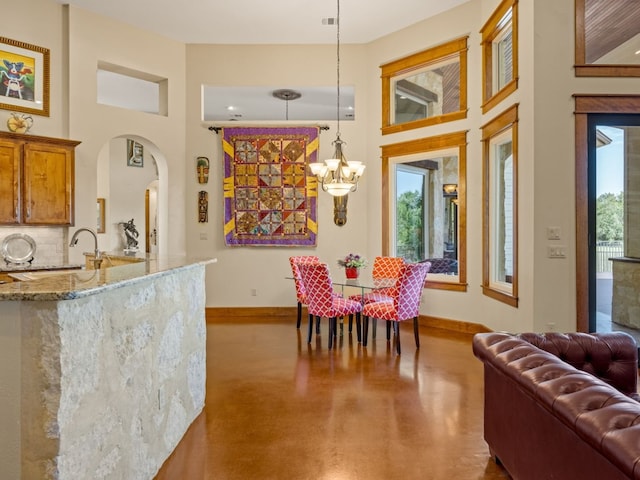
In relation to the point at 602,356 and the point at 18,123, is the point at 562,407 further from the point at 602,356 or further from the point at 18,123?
the point at 18,123

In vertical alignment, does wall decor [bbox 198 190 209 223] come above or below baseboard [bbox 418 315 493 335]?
above

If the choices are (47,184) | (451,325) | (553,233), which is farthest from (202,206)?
(553,233)

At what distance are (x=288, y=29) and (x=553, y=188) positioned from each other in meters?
4.24

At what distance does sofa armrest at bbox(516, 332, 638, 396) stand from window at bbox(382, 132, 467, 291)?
329 cm

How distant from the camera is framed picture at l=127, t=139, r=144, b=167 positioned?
1012 cm

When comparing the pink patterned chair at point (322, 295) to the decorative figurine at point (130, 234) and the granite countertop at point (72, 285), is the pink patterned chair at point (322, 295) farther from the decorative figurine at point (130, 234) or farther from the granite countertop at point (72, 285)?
the decorative figurine at point (130, 234)

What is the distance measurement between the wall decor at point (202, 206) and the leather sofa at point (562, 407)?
5.15 m

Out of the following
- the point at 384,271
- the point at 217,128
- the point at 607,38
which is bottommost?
the point at 384,271

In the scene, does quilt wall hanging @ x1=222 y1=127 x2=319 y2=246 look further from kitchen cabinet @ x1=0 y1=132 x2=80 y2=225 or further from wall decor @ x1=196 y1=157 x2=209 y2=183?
kitchen cabinet @ x1=0 y1=132 x2=80 y2=225

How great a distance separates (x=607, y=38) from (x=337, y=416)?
13.5 ft

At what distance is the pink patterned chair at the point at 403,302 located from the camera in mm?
4633

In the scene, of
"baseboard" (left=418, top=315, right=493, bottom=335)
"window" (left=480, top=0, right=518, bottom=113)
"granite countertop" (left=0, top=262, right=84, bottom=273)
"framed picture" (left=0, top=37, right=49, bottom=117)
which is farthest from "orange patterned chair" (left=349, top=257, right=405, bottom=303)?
"framed picture" (left=0, top=37, right=49, bottom=117)

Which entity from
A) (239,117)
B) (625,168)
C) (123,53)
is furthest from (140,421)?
(239,117)

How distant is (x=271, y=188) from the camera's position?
675 centimetres
